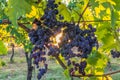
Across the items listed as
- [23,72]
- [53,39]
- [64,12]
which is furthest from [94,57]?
[23,72]

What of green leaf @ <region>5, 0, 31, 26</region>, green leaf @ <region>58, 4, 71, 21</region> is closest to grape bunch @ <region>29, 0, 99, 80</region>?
green leaf @ <region>58, 4, 71, 21</region>

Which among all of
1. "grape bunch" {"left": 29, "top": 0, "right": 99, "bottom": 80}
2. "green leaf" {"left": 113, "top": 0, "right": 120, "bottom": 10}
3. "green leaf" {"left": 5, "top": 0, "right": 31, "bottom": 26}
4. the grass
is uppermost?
"green leaf" {"left": 5, "top": 0, "right": 31, "bottom": 26}

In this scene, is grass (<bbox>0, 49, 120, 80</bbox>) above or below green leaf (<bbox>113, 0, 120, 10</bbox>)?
below

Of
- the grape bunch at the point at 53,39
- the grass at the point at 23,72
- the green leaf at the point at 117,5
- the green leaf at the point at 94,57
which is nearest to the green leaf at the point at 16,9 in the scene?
the grape bunch at the point at 53,39

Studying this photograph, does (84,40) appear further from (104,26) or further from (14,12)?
(104,26)

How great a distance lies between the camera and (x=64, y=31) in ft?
4.42

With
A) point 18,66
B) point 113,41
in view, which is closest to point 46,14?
point 113,41

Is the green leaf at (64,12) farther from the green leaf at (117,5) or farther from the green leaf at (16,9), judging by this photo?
the green leaf at (16,9)

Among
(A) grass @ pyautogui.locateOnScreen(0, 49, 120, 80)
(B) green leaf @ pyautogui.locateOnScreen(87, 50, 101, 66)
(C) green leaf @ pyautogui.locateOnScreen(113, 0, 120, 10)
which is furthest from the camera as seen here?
(A) grass @ pyautogui.locateOnScreen(0, 49, 120, 80)

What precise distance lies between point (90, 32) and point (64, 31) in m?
0.21

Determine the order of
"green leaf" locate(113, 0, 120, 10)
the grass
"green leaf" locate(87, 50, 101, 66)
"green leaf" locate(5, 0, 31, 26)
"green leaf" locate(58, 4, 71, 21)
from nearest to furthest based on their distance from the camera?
"green leaf" locate(5, 0, 31, 26) < "green leaf" locate(113, 0, 120, 10) < "green leaf" locate(58, 4, 71, 21) < "green leaf" locate(87, 50, 101, 66) < the grass

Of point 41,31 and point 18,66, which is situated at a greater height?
point 41,31

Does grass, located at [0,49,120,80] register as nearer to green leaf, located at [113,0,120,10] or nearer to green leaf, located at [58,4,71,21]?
green leaf, located at [58,4,71,21]

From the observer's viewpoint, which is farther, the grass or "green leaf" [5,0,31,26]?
the grass
